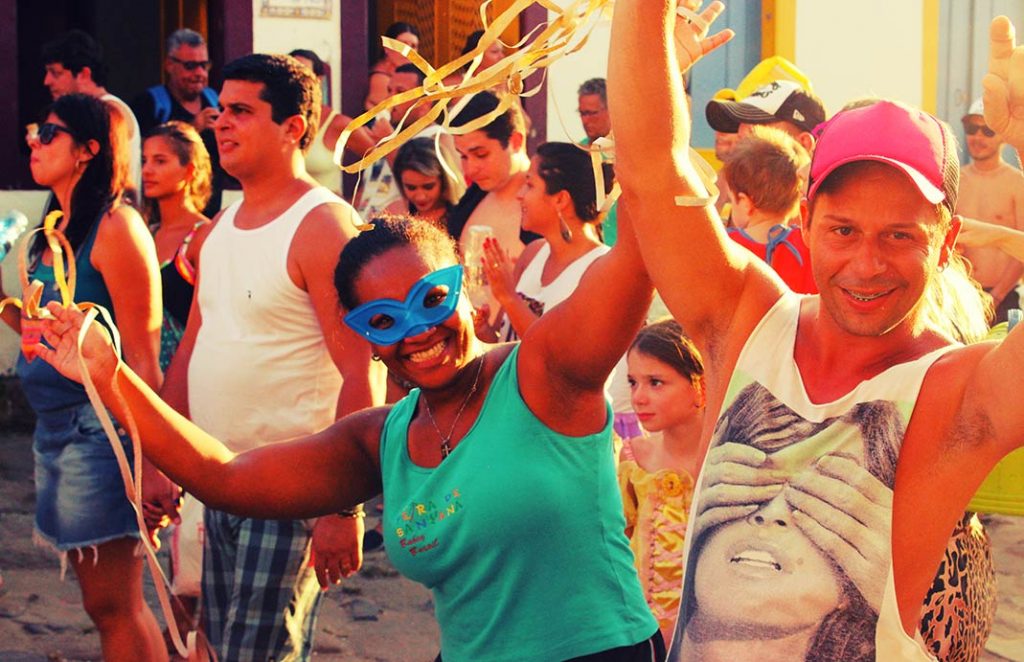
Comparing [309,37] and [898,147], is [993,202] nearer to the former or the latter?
[309,37]

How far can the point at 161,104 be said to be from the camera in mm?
9453

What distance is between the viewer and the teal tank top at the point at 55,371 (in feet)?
15.2

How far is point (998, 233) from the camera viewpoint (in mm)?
3264

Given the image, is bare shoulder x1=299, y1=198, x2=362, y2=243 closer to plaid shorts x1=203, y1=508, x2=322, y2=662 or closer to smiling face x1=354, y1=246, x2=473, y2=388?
plaid shorts x1=203, y1=508, x2=322, y2=662

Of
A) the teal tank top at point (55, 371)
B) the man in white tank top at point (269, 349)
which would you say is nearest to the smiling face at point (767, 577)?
the man in white tank top at point (269, 349)

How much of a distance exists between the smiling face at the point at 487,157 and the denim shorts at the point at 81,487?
2.11 metres

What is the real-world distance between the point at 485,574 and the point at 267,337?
64.6 inches

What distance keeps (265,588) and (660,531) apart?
3.51ft

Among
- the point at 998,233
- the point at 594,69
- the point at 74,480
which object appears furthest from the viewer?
the point at 594,69

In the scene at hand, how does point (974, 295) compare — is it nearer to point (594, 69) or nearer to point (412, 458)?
point (412, 458)

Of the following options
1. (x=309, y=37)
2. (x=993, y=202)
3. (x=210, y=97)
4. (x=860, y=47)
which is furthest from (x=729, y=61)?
(x=210, y=97)

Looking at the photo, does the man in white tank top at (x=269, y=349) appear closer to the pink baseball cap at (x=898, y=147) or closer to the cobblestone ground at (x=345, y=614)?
the cobblestone ground at (x=345, y=614)

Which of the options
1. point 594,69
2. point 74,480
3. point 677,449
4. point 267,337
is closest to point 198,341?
point 267,337

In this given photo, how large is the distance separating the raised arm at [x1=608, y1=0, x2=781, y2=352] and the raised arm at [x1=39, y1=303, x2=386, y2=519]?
37.9 inches
